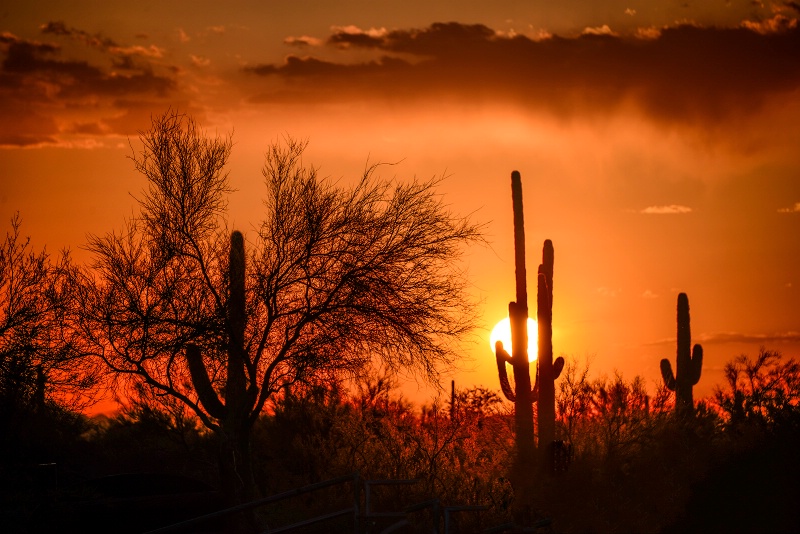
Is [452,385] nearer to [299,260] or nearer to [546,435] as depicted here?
[546,435]

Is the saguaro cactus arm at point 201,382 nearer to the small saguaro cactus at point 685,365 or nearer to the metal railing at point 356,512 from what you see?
the metal railing at point 356,512

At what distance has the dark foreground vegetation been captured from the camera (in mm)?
19859

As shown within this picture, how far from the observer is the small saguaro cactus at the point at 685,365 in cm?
3044

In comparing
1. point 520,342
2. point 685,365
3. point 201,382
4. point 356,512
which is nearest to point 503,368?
point 520,342

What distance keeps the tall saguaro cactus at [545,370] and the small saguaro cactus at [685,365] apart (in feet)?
21.4

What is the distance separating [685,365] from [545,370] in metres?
7.11

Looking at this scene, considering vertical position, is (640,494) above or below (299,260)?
below

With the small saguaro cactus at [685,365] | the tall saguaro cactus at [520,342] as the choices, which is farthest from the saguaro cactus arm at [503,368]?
the small saguaro cactus at [685,365]

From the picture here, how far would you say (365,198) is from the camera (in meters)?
20.9

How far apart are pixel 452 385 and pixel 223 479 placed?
12.6 meters

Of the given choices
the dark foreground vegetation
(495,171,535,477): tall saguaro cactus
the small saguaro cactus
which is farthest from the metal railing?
the small saguaro cactus

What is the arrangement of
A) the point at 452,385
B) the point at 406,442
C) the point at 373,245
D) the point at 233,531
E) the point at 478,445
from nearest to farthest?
the point at 233,531
the point at 373,245
the point at 406,442
the point at 478,445
the point at 452,385

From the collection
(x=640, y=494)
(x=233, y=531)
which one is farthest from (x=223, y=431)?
(x=640, y=494)

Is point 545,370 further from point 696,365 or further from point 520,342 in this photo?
point 696,365
